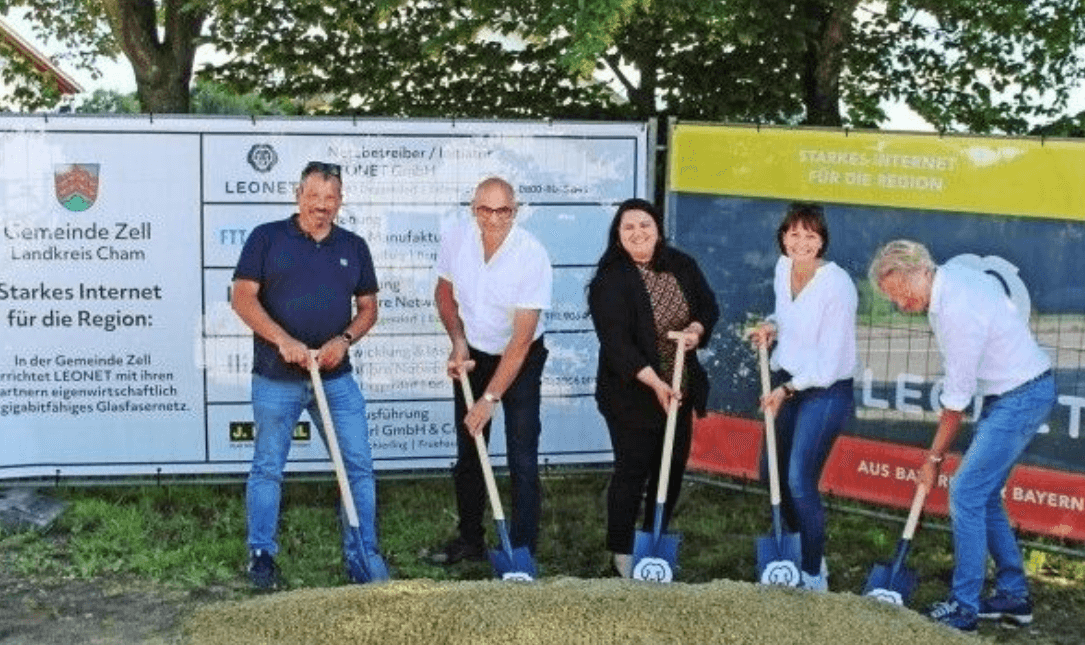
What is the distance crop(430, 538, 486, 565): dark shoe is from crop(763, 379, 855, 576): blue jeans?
142cm

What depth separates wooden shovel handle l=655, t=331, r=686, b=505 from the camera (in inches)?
236

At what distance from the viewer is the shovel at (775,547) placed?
19.4 ft

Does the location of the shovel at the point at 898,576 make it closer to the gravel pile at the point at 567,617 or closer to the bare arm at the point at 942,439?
the bare arm at the point at 942,439

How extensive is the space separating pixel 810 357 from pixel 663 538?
37.9 inches

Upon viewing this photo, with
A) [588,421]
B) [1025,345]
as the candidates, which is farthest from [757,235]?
[1025,345]

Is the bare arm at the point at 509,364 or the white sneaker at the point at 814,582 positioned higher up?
the bare arm at the point at 509,364

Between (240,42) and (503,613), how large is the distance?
7.32 m

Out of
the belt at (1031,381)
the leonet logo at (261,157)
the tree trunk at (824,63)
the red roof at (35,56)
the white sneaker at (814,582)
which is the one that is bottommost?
the white sneaker at (814,582)

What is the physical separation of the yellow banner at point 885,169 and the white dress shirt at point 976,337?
1.24 meters

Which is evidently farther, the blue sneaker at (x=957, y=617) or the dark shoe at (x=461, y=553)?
the dark shoe at (x=461, y=553)

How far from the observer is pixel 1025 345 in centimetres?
550

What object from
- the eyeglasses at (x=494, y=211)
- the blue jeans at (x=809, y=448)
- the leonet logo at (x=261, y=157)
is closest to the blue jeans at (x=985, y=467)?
the blue jeans at (x=809, y=448)

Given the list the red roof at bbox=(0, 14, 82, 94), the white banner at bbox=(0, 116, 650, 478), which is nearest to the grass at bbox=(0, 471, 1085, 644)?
the white banner at bbox=(0, 116, 650, 478)

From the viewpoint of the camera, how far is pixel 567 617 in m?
5.14
